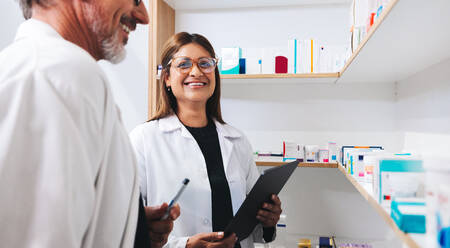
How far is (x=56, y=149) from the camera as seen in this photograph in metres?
0.60

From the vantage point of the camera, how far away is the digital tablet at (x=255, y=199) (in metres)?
1.24

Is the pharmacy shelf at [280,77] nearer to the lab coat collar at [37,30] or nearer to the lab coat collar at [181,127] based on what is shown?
the lab coat collar at [181,127]

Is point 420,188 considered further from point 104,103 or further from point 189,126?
point 189,126

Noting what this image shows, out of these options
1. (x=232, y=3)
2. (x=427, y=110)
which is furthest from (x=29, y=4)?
(x=232, y=3)

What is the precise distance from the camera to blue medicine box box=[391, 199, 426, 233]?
2.21 feet

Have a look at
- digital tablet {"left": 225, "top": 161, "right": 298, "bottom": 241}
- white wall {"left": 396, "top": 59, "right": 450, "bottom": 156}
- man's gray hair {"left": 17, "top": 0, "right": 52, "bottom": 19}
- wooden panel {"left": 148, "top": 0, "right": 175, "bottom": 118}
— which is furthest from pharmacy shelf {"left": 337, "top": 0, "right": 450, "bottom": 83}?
wooden panel {"left": 148, "top": 0, "right": 175, "bottom": 118}

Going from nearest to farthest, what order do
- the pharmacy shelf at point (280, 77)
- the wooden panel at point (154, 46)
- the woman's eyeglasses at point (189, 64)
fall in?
the woman's eyeglasses at point (189, 64) < the pharmacy shelf at point (280, 77) < the wooden panel at point (154, 46)

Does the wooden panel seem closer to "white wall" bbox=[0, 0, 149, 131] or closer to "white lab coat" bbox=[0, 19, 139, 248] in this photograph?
"white wall" bbox=[0, 0, 149, 131]

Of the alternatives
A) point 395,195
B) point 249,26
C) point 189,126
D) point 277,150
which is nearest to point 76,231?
point 395,195

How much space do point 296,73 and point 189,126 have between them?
812 mm

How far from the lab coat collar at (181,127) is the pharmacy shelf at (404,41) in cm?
67

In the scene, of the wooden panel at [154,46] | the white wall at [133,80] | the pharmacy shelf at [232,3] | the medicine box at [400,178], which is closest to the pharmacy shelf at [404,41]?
the medicine box at [400,178]

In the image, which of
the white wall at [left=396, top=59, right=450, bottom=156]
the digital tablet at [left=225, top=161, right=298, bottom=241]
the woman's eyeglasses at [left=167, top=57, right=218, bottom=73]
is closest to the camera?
the digital tablet at [left=225, top=161, right=298, bottom=241]

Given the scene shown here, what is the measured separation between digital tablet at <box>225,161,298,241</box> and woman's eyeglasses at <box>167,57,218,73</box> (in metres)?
0.62
